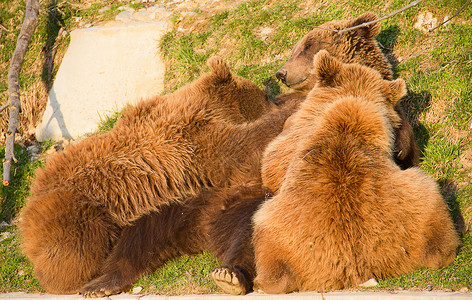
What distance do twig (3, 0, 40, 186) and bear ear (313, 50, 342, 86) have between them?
151 inches

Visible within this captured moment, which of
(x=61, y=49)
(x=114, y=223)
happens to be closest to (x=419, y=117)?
(x=114, y=223)

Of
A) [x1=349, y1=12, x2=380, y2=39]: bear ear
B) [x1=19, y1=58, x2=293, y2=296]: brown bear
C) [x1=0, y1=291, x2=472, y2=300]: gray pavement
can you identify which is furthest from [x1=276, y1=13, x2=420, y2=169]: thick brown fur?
[x1=0, y1=291, x2=472, y2=300]: gray pavement

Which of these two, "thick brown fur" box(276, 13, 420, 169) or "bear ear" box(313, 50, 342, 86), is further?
"thick brown fur" box(276, 13, 420, 169)

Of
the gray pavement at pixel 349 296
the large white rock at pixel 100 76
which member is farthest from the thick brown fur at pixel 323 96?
the large white rock at pixel 100 76

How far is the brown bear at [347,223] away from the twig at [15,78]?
3.71 m

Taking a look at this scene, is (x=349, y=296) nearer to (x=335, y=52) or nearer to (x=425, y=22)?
(x=335, y=52)

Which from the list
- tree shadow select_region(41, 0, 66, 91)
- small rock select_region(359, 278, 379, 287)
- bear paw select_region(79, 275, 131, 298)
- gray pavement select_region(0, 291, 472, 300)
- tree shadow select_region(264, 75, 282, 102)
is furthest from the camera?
tree shadow select_region(41, 0, 66, 91)

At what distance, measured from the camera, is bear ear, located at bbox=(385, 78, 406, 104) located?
4.72m

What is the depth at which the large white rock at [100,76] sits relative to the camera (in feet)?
27.3

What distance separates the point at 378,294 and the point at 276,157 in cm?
161

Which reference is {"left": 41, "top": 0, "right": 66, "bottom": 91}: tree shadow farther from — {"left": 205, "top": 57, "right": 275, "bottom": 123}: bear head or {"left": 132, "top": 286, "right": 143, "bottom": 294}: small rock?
{"left": 132, "top": 286, "right": 143, "bottom": 294}: small rock

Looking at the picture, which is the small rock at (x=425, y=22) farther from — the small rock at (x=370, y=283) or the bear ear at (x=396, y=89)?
the small rock at (x=370, y=283)

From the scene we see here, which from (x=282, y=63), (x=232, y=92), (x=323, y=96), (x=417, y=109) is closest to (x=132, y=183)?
(x=232, y=92)

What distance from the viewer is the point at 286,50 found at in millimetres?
7734
